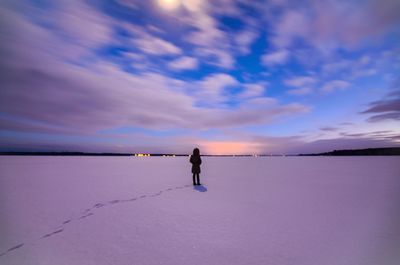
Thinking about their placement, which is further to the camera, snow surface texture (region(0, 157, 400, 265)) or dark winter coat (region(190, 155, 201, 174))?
dark winter coat (region(190, 155, 201, 174))

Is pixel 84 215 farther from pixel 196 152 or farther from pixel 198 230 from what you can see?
pixel 196 152

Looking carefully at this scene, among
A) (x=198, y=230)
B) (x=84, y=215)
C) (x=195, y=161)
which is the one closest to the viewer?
(x=198, y=230)

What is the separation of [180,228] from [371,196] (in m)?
7.59

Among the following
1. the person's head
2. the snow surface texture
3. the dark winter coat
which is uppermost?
the person's head

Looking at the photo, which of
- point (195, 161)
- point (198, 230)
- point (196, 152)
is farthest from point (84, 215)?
point (196, 152)

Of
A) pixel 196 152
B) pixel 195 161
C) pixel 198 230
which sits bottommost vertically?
pixel 198 230

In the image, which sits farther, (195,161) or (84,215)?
(195,161)

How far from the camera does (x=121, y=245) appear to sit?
4.37m

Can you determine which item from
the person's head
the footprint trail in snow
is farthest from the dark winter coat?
the footprint trail in snow

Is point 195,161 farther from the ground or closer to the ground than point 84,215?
farther from the ground

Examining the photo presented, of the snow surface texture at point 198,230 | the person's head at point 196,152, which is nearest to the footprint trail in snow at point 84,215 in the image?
the snow surface texture at point 198,230

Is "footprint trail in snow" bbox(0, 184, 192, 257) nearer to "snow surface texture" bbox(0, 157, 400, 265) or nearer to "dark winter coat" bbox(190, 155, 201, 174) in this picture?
"snow surface texture" bbox(0, 157, 400, 265)

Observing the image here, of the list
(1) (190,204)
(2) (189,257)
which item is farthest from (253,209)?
(2) (189,257)

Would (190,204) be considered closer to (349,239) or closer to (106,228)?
(106,228)
